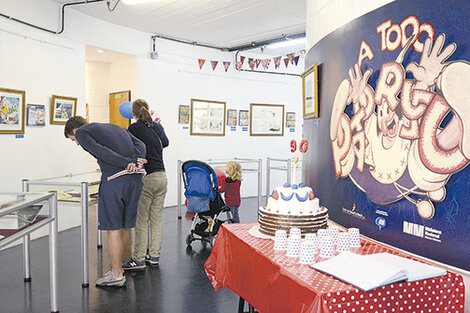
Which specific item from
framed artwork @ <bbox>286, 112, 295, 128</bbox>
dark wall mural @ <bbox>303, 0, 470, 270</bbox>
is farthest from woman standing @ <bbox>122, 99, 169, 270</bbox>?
framed artwork @ <bbox>286, 112, 295, 128</bbox>

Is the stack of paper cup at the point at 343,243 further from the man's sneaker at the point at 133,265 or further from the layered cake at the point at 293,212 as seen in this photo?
the man's sneaker at the point at 133,265

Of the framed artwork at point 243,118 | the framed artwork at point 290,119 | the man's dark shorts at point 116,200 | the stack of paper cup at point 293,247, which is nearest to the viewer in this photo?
the stack of paper cup at point 293,247

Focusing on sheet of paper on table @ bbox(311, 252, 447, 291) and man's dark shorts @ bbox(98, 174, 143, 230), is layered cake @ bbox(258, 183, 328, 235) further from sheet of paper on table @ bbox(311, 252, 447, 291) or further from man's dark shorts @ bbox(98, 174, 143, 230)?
man's dark shorts @ bbox(98, 174, 143, 230)

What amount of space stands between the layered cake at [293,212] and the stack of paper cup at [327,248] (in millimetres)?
272

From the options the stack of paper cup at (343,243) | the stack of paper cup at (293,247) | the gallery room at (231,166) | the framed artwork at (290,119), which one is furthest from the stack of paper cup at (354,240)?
the framed artwork at (290,119)

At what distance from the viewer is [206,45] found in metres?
8.41

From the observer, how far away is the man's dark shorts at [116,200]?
358 cm

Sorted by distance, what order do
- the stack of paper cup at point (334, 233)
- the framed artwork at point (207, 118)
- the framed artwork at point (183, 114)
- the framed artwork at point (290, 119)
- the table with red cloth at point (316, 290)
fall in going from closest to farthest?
the table with red cloth at point (316, 290), the stack of paper cup at point (334, 233), the framed artwork at point (183, 114), the framed artwork at point (207, 118), the framed artwork at point (290, 119)

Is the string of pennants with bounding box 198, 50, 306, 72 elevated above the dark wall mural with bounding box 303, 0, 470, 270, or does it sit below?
above

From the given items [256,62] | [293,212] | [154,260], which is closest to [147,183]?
[154,260]

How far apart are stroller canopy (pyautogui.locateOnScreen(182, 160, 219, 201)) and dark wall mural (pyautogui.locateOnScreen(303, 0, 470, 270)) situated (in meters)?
2.16

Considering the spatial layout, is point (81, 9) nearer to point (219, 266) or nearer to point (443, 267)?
point (219, 266)

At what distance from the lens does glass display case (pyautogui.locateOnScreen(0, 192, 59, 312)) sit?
2420mm

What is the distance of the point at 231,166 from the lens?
5426 millimetres
